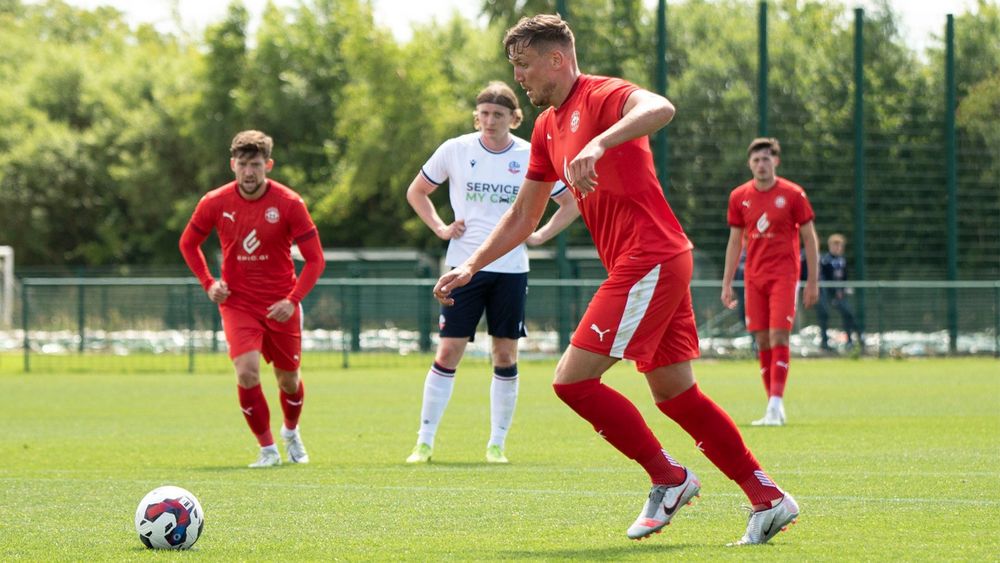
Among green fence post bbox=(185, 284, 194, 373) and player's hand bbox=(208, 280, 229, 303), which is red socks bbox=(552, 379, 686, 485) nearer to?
player's hand bbox=(208, 280, 229, 303)

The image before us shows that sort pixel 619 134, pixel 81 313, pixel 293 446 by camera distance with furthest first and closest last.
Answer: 1. pixel 81 313
2. pixel 293 446
3. pixel 619 134

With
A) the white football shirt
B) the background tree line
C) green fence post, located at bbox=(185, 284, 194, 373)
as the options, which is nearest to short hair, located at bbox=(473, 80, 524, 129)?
the white football shirt

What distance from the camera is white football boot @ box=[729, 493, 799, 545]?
6270 millimetres

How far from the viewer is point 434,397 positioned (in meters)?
10.6

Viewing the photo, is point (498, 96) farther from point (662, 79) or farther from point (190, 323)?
point (662, 79)

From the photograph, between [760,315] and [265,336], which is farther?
[760,315]

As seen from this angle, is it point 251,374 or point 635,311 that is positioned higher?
point 635,311

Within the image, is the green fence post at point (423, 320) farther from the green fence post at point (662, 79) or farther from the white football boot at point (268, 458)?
the white football boot at point (268, 458)

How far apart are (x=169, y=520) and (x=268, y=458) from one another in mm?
3935

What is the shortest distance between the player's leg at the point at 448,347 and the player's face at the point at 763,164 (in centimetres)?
373

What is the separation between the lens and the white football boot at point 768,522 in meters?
6.27

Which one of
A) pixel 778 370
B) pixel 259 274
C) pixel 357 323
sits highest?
pixel 259 274

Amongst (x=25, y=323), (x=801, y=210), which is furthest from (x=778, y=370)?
(x=25, y=323)

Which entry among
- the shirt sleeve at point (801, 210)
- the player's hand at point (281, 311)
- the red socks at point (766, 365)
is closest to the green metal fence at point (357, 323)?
the red socks at point (766, 365)
